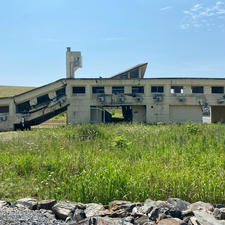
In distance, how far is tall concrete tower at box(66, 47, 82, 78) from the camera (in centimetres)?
3297

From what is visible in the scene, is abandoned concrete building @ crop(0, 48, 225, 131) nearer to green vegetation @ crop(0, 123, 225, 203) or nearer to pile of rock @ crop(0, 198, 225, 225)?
green vegetation @ crop(0, 123, 225, 203)

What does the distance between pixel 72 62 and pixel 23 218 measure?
30.9 metres

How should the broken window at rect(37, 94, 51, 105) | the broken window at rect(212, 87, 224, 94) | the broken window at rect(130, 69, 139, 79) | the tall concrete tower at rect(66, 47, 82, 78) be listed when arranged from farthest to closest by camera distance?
the broken window at rect(130, 69, 139, 79)
the tall concrete tower at rect(66, 47, 82, 78)
the broken window at rect(212, 87, 224, 94)
the broken window at rect(37, 94, 51, 105)

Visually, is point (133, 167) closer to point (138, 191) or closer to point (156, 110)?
point (138, 191)

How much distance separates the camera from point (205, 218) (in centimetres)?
402

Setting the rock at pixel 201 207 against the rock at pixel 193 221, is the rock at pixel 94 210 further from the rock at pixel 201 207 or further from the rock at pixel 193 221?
the rock at pixel 201 207

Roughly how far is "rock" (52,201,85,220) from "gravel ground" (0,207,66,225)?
0.71 feet

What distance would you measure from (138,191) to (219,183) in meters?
2.07

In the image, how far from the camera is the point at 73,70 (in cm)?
3312

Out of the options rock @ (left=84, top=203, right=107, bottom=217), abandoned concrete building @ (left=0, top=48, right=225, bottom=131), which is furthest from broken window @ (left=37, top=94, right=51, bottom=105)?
rock @ (left=84, top=203, right=107, bottom=217)

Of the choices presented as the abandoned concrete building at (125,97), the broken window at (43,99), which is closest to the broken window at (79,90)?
the abandoned concrete building at (125,97)

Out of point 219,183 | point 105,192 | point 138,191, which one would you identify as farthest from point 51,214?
point 219,183

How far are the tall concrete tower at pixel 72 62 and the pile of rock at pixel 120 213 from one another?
29502mm

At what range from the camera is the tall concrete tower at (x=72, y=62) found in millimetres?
32969
